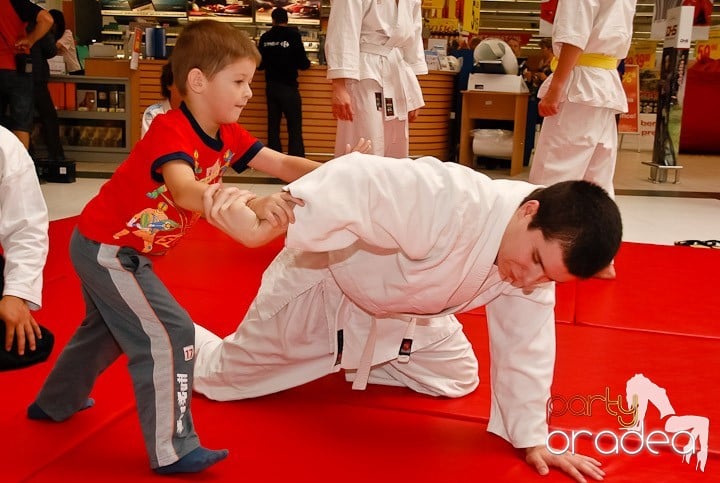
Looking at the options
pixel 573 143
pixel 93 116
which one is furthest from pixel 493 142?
pixel 573 143

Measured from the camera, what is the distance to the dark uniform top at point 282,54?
7.12 meters

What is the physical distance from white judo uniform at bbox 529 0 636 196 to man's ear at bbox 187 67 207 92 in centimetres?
202

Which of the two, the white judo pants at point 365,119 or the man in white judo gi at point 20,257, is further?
the white judo pants at point 365,119

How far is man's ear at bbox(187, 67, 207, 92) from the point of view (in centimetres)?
171

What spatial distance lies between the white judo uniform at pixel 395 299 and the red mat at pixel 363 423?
0.08 meters

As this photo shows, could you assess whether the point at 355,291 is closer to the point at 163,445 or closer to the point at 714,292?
the point at 163,445

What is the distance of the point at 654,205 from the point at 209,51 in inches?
206

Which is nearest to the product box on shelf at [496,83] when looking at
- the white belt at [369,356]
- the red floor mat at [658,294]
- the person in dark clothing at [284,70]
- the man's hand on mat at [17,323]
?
the person in dark clothing at [284,70]

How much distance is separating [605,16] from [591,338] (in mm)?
1532

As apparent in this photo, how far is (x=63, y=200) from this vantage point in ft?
17.4

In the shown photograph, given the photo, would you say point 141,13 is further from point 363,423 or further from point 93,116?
point 363,423

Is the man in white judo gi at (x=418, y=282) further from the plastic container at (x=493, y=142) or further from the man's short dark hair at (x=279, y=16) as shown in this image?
the plastic container at (x=493, y=142)

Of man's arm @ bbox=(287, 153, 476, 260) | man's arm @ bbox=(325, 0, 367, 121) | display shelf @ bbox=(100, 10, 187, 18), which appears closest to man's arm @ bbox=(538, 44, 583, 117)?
man's arm @ bbox=(325, 0, 367, 121)

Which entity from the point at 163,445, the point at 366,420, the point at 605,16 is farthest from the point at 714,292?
the point at 163,445
